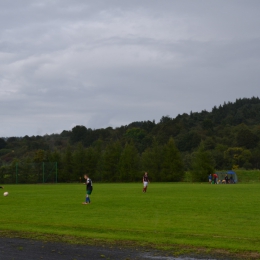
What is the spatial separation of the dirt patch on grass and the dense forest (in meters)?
71.1

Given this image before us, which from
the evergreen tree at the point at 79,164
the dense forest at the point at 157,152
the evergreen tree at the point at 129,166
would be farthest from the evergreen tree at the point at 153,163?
the evergreen tree at the point at 79,164

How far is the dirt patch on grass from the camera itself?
12234 mm

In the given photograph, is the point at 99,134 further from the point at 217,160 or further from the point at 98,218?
the point at 98,218

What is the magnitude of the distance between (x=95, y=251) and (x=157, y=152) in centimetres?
8199

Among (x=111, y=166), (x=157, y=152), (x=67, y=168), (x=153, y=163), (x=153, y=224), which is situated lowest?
(x=153, y=224)

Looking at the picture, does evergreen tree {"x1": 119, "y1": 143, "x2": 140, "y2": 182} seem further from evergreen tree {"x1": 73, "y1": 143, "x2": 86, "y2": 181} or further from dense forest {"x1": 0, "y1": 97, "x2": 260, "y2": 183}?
evergreen tree {"x1": 73, "y1": 143, "x2": 86, "y2": 181}

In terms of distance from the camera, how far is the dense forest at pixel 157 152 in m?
92.0

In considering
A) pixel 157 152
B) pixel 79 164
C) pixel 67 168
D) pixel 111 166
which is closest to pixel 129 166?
pixel 111 166

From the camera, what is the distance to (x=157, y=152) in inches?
3730

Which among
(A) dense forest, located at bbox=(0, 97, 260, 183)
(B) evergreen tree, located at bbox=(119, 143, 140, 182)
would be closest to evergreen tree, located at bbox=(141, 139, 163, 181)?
(A) dense forest, located at bbox=(0, 97, 260, 183)

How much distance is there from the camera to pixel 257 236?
15125mm

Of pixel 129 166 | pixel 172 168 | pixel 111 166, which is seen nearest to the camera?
pixel 172 168

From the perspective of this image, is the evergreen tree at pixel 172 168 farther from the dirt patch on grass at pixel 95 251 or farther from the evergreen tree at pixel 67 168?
the dirt patch on grass at pixel 95 251

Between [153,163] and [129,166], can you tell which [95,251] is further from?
[129,166]
